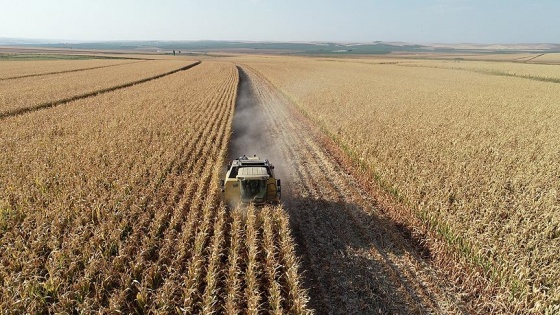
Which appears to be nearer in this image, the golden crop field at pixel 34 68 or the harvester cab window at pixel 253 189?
the harvester cab window at pixel 253 189

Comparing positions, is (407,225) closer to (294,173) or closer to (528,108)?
(294,173)

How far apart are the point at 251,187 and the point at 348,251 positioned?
10.1 feet

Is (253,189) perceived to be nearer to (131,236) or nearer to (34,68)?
(131,236)

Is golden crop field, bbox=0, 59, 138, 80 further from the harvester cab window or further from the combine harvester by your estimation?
the harvester cab window

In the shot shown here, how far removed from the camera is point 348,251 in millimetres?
8031

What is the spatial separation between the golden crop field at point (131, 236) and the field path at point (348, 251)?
2.73 feet

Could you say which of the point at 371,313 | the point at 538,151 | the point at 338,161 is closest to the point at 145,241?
the point at 371,313

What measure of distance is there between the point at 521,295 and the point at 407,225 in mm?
3365

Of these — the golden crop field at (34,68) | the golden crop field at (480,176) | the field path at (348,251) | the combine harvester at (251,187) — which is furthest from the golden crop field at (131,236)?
the golden crop field at (34,68)

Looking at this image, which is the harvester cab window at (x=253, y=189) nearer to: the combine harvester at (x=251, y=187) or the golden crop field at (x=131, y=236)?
the combine harvester at (x=251, y=187)

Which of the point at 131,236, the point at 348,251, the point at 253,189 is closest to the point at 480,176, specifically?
the point at 348,251

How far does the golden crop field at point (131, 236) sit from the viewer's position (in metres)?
5.65

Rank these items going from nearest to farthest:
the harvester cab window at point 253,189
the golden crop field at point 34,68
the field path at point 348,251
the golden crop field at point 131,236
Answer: the golden crop field at point 131,236 → the field path at point 348,251 → the harvester cab window at point 253,189 → the golden crop field at point 34,68

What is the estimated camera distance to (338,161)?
1455 cm
